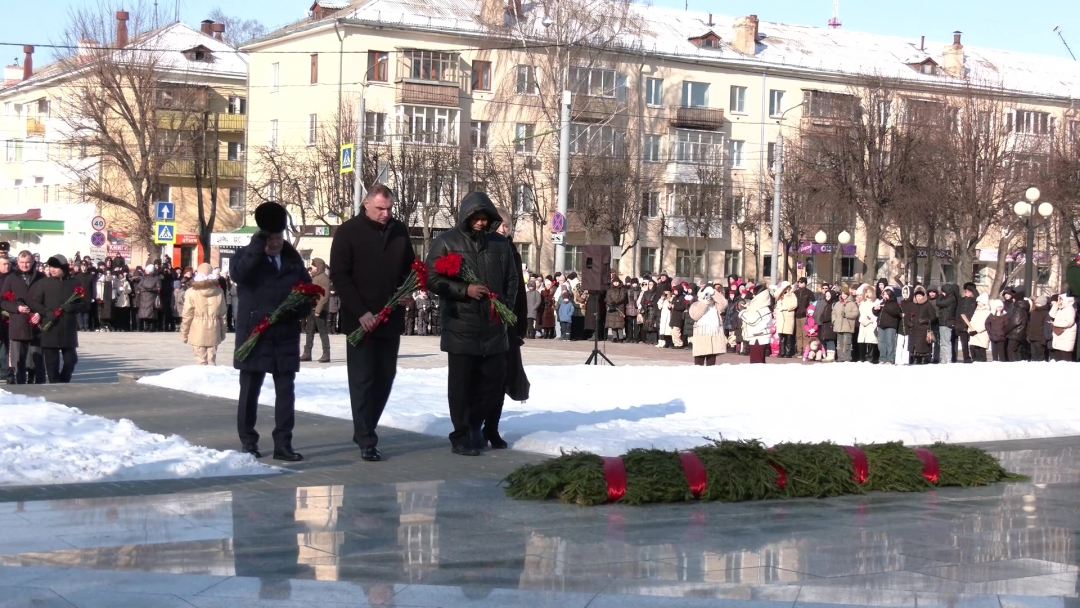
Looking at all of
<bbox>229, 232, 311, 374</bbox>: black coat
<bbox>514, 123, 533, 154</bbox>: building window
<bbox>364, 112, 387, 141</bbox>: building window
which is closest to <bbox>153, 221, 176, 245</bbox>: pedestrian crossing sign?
<bbox>229, 232, 311, 374</bbox>: black coat

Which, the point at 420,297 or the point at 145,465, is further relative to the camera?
the point at 420,297

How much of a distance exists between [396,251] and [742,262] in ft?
216

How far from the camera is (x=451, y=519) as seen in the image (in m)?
7.86

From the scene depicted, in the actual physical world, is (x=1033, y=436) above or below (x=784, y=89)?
below

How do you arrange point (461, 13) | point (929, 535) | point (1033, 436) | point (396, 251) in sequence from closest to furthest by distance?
1. point (929, 535)
2. point (396, 251)
3. point (1033, 436)
4. point (461, 13)

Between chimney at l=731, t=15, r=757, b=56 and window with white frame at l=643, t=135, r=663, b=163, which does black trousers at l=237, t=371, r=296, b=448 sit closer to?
window with white frame at l=643, t=135, r=663, b=163

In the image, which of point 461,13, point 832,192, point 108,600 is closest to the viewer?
point 108,600

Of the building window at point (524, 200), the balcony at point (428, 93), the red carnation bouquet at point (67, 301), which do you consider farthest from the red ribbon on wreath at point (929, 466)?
the balcony at point (428, 93)

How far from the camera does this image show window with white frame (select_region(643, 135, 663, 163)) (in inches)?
2788

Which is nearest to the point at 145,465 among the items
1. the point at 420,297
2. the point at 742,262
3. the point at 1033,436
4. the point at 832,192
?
the point at 1033,436

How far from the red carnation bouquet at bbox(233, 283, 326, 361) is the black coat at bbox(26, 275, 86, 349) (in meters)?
7.73

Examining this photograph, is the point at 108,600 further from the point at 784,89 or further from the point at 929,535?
the point at 784,89

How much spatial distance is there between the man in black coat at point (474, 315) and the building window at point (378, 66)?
181 feet

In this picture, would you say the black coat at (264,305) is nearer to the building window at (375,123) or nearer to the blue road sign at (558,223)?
the blue road sign at (558,223)
